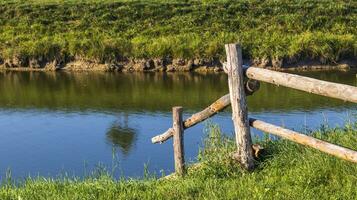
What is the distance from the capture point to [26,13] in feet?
121

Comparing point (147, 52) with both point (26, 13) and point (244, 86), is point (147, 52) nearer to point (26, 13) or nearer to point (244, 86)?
point (26, 13)

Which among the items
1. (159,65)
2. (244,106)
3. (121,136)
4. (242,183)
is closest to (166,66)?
(159,65)

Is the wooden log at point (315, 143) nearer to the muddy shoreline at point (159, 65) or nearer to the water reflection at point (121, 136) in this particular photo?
the water reflection at point (121, 136)

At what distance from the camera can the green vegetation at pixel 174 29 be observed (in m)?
30.1

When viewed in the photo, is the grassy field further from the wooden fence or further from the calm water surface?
the calm water surface

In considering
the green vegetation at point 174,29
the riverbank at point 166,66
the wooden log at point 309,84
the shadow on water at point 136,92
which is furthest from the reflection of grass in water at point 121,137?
the green vegetation at point 174,29

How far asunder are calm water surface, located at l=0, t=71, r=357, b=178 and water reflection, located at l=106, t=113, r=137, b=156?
29 millimetres

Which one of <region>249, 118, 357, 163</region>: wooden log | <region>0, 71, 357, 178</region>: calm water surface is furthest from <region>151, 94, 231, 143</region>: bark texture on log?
<region>0, 71, 357, 178</region>: calm water surface

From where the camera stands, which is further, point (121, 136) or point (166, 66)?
point (166, 66)

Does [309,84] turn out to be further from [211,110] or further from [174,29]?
[174,29]

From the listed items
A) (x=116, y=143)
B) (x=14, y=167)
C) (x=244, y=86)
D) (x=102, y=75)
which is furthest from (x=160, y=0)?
(x=244, y=86)

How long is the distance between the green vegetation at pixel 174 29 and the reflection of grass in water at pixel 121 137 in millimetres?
12514

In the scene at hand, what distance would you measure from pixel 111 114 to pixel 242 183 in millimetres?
13645

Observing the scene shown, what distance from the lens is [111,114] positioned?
20.5 metres
